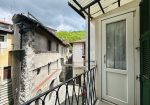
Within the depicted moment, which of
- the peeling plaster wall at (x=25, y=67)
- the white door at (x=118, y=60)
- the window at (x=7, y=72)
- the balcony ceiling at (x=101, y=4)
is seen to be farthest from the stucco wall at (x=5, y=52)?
the white door at (x=118, y=60)

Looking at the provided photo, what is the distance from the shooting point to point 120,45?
3479 millimetres

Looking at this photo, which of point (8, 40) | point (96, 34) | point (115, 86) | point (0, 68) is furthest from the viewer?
point (8, 40)

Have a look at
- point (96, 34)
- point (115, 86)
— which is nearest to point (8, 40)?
point (96, 34)

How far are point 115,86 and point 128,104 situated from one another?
0.41 m

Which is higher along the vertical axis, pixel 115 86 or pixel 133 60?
pixel 133 60

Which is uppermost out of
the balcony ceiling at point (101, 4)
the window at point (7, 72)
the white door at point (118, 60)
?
the balcony ceiling at point (101, 4)

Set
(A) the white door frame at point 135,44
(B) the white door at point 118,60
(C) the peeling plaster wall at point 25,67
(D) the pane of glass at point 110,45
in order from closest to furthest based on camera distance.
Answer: (A) the white door frame at point 135,44 < (B) the white door at point 118,60 < (D) the pane of glass at point 110,45 < (C) the peeling plaster wall at point 25,67

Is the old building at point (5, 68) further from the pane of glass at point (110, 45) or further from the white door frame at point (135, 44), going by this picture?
the pane of glass at point (110, 45)

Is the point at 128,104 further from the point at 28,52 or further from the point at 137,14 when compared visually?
the point at 28,52

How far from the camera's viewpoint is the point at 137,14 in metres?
3.16

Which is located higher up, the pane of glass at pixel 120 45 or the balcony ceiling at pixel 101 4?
the balcony ceiling at pixel 101 4

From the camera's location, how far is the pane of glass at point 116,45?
342cm

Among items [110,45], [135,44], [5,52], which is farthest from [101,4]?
[5,52]

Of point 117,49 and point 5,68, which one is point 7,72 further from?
point 117,49
